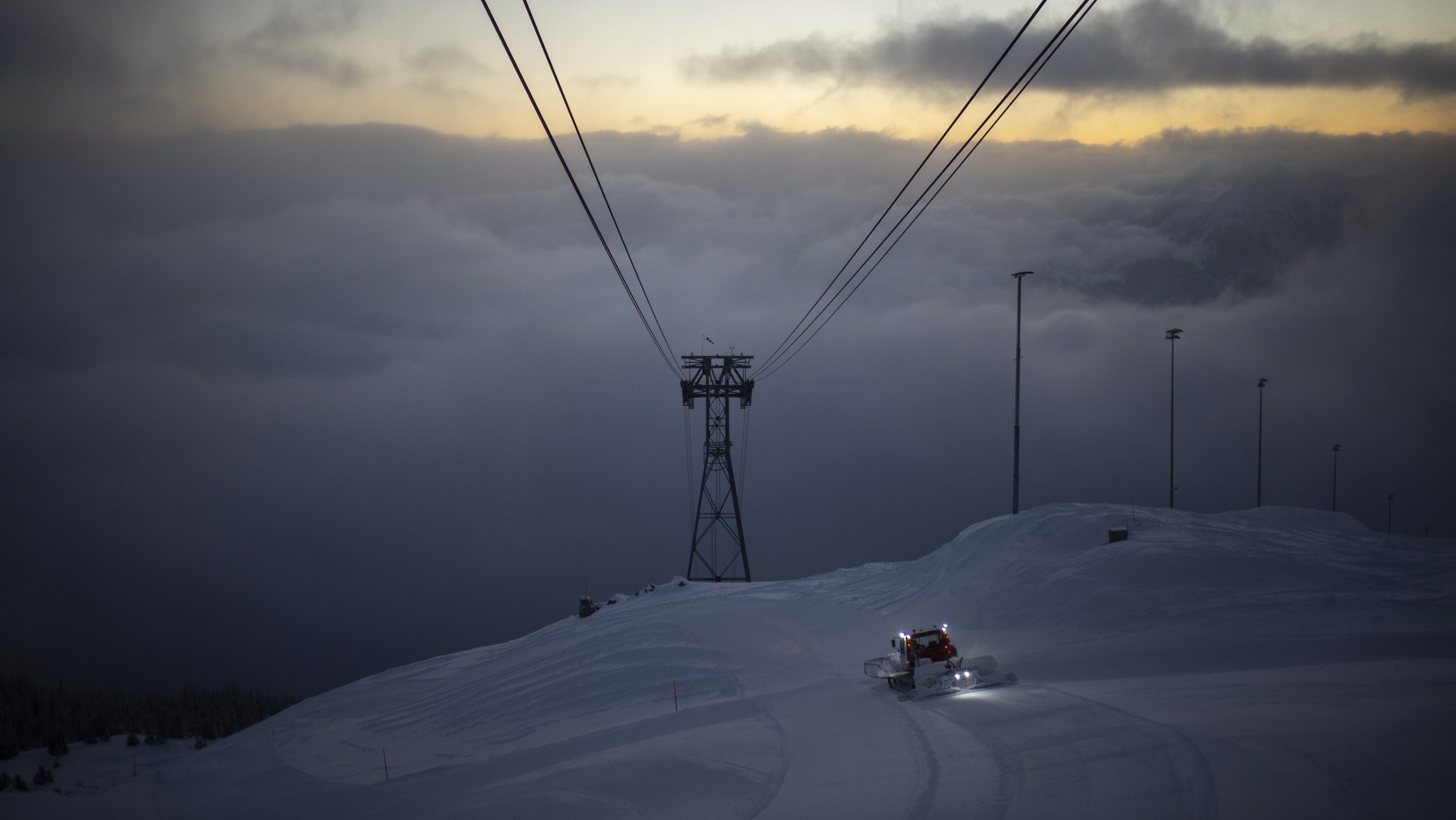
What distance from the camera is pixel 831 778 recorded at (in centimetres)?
1694

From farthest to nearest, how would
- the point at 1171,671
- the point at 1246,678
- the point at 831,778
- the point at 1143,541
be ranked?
1. the point at 1143,541
2. the point at 1171,671
3. the point at 1246,678
4. the point at 831,778

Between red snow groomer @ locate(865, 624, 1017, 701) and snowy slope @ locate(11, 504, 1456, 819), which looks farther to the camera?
red snow groomer @ locate(865, 624, 1017, 701)

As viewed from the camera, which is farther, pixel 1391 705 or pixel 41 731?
pixel 41 731

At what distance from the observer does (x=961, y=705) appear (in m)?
20.6

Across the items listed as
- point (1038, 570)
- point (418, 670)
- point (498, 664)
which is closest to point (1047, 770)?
point (1038, 570)

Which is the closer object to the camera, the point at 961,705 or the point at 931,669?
the point at 961,705

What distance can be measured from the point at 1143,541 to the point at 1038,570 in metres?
3.67

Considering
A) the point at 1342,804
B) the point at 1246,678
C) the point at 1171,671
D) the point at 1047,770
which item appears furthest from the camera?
the point at 1171,671

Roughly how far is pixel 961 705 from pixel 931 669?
6.20ft

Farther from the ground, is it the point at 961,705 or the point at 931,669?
the point at 931,669

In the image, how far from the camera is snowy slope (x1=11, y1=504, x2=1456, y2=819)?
14148mm

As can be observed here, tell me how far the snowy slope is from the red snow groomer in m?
0.58

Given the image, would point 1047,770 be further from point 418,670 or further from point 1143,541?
point 418,670

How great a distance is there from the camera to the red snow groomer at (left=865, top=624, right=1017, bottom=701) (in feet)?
72.5
